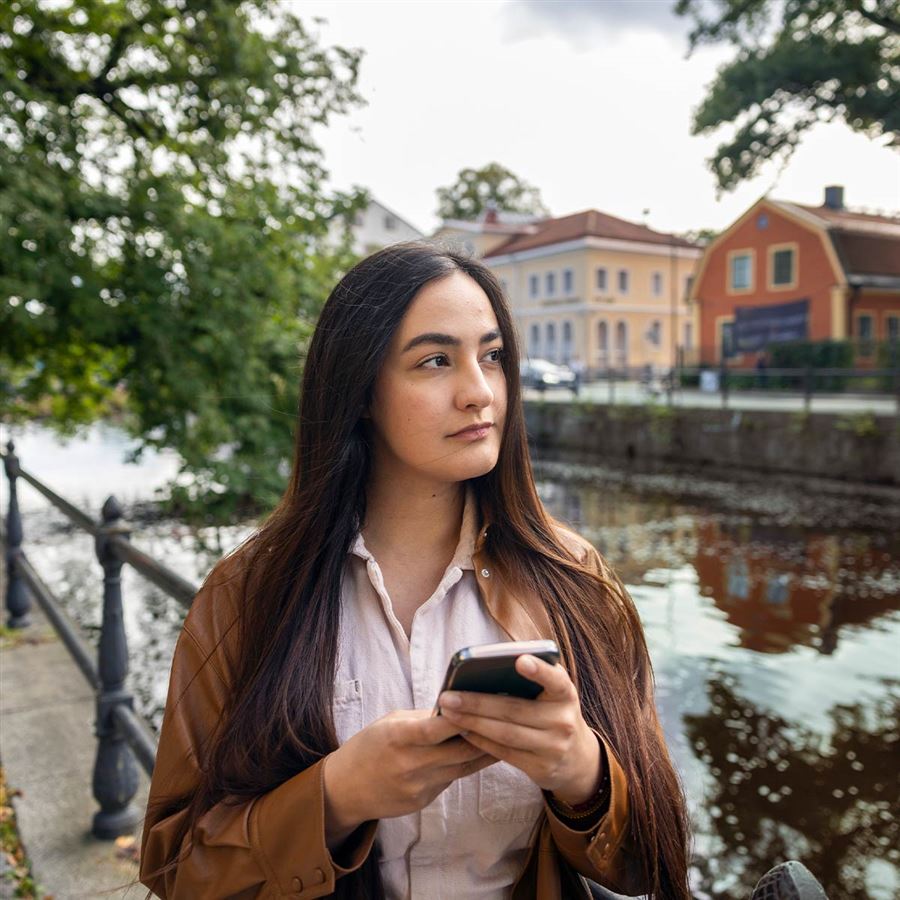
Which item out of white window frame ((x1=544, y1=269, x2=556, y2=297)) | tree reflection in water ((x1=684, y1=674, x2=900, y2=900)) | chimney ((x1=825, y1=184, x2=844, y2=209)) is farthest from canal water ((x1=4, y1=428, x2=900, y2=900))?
white window frame ((x1=544, y1=269, x2=556, y2=297))

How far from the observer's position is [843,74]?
18031 millimetres

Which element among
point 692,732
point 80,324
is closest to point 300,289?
point 80,324

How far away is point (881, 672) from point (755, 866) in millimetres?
2688

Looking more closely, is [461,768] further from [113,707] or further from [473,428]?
[113,707]

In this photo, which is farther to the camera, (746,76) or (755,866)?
(746,76)

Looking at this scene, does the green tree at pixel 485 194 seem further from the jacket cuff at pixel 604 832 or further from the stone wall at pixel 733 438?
the jacket cuff at pixel 604 832

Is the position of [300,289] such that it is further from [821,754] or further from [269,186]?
[821,754]

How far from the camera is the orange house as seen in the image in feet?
90.6

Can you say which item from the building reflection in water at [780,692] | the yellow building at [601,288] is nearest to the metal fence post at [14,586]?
the building reflection in water at [780,692]

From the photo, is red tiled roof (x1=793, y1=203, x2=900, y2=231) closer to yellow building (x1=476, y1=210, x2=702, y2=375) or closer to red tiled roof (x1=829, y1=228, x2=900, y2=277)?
red tiled roof (x1=829, y1=228, x2=900, y2=277)

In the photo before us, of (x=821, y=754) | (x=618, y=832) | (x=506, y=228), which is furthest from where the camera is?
(x=506, y=228)

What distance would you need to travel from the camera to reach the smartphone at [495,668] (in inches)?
36.1

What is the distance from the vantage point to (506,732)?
3.21 feet

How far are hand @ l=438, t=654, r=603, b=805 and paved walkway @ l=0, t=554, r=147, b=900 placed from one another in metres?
1.49
